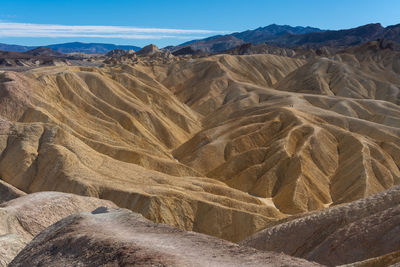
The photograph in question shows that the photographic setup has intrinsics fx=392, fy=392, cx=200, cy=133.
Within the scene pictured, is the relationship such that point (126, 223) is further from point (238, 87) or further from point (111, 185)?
point (238, 87)

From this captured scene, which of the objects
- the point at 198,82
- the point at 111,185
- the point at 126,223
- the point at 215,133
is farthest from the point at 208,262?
the point at 198,82

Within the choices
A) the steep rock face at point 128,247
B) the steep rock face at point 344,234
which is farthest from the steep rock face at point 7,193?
the steep rock face at point 344,234

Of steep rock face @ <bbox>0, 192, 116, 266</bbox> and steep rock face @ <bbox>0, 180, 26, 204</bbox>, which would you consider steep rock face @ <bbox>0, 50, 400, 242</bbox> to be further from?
steep rock face @ <bbox>0, 192, 116, 266</bbox>

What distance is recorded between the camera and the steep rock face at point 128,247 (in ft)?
41.4

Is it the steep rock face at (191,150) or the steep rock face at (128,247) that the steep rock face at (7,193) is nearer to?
the steep rock face at (191,150)

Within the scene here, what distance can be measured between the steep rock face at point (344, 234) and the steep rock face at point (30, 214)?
1234 cm

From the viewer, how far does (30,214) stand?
24.7 meters

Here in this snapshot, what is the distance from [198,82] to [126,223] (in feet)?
326

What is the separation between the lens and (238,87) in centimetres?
10500

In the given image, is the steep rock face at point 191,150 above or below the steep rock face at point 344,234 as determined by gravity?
below

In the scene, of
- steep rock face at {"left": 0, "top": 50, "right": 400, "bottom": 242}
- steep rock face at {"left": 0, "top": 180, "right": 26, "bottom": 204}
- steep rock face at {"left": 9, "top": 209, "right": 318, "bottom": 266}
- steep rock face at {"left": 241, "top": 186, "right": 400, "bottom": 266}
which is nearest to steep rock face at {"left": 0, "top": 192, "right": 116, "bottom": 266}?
steep rock face at {"left": 9, "top": 209, "right": 318, "bottom": 266}

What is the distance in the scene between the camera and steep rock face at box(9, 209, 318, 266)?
12.6m

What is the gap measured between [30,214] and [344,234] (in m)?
18.6

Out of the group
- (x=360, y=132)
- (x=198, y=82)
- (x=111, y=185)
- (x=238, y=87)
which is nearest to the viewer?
(x=111, y=185)
